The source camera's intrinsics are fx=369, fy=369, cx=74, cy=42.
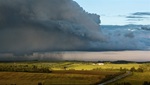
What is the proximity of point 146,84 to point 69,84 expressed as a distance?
39.9 metres

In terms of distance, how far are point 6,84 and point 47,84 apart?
21.9 metres

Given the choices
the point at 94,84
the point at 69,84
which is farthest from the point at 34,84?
the point at 94,84

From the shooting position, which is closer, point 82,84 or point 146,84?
point 146,84

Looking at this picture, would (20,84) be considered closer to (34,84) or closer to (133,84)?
(34,84)

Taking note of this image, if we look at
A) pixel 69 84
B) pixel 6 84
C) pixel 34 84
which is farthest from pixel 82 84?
pixel 6 84

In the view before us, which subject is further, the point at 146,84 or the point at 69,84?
the point at 69,84

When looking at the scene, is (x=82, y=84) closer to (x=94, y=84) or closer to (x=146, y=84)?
(x=94, y=84)

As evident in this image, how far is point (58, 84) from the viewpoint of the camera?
7525 inches

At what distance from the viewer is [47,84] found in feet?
627

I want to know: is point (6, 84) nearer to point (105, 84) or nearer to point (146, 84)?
point (105, 84)

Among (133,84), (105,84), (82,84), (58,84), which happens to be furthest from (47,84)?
(133,84)

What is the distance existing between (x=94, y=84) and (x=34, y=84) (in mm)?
30334

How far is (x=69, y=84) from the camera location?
191500 mm

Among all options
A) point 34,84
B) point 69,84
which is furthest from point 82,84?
point 34,84
